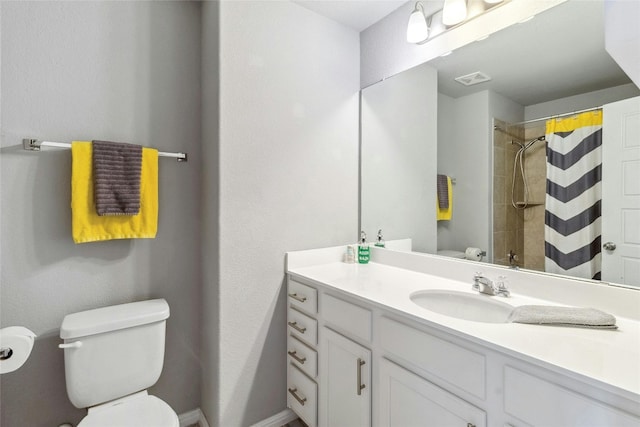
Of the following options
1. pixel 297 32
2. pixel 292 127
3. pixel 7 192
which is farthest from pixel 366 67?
pixel 7 192

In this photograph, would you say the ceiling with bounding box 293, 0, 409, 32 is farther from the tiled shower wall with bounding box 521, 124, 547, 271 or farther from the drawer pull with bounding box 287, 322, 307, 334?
the drawer pull with bounding box 287, 322, 307, 334

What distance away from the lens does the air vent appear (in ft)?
4.88

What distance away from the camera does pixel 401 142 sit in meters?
1.90

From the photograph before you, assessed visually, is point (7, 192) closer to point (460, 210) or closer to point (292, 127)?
point (292, 127)

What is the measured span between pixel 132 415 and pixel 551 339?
5.10 ft

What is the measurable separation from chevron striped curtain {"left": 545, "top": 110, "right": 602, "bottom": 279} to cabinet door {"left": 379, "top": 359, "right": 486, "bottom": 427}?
0.70m

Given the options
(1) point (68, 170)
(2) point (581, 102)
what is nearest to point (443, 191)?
(2) point (581, 102)

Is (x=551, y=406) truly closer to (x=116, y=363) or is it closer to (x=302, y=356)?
(x=302, y=356)

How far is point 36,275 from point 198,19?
5.18ft

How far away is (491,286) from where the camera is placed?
1.30 metres

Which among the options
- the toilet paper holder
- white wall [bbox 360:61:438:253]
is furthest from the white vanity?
the toilet paper holder

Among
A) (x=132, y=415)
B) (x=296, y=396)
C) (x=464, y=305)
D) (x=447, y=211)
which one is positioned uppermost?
(x=447, y=211)

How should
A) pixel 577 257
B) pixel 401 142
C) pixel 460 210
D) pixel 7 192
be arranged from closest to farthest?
1. pixel 577 257
2. pixel 7 192
3. pixel 460 210
4. pixel 401 142

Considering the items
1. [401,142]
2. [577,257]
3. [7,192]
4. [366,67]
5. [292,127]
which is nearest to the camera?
[577,257]
